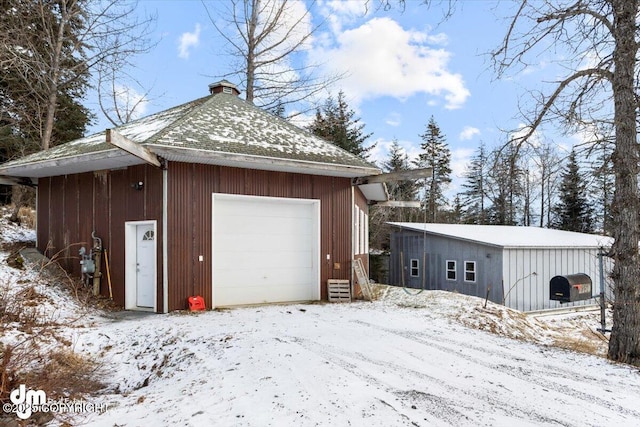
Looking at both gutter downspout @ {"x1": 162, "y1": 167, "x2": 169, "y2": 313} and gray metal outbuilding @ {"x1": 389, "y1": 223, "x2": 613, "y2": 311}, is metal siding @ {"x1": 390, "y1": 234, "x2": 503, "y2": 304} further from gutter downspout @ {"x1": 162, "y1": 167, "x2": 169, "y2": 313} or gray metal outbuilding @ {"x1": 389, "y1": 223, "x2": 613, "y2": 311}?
gutter downspout @ {"x1": 162, "y1": 167, "x2": 169, "y2": 313}

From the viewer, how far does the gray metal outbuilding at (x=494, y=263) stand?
14508 millimetres

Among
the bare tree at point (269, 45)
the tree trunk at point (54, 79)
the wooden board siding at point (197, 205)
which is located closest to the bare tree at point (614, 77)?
the wooden board siding at point (197, 205)

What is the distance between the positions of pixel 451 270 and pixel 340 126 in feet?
33.9

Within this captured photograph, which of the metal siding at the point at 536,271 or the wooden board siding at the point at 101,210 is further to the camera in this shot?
the metal siding at the point at 536,271

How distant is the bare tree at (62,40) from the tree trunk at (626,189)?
1368 centimetres

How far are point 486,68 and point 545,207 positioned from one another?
3085 centimetres

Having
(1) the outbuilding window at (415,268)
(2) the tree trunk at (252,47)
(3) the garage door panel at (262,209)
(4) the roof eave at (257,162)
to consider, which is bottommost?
(1) the outbuilding window at (415,268)

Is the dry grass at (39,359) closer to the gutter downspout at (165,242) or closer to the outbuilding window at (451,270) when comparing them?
the gutter downspout at (165,242)

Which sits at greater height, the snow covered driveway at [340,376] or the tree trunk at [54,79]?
the tree trunk at [54,79]

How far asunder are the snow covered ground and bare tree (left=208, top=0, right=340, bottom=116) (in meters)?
11.4

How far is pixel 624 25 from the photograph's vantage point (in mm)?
5707

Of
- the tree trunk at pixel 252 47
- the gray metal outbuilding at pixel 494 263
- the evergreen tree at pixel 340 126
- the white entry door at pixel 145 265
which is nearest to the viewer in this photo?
the white entry door at pixel 145 265

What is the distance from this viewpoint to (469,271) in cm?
1561

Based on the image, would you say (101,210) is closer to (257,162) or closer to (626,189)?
(257,162)
